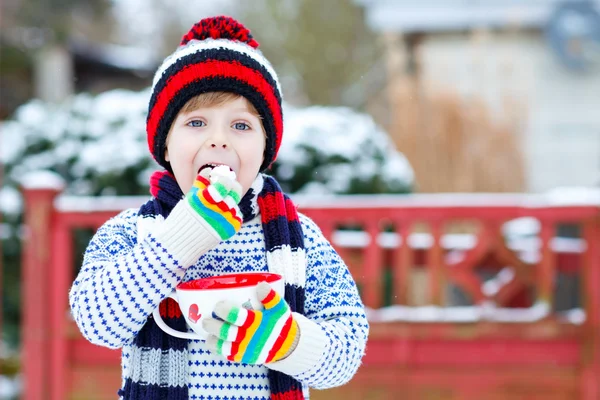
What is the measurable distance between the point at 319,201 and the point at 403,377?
2.92 feet

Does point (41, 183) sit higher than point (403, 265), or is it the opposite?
point (41, 183)

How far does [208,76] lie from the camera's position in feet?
5.15

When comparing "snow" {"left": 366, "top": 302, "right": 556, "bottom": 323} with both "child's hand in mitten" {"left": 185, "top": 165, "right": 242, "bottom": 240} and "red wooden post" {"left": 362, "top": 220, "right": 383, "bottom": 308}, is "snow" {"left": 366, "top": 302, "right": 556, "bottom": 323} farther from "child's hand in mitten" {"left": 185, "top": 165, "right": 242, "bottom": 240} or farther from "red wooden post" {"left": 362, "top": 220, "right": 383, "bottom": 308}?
"child's hand in mitten" {"left": 185, "top": 165, "right": 242, "bottom": 240}

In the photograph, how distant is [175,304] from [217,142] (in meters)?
0.30

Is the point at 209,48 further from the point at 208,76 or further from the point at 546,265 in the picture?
the point at 546,265

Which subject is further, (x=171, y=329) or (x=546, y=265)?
(x=546, y=265)

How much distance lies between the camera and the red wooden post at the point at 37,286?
3.99 meters

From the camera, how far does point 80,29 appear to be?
21469 millimetres

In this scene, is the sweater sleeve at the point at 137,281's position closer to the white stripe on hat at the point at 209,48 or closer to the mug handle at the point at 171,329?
the mug handle at the point at 171,329

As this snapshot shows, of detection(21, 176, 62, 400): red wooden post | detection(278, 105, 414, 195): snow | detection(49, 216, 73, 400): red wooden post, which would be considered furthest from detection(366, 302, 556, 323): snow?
detection(21, 176, 62, 400): red wooden post

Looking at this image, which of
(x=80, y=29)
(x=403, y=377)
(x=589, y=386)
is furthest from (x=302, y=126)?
(x=80, y=29)

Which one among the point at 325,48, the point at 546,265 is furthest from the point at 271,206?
the point at 325,48

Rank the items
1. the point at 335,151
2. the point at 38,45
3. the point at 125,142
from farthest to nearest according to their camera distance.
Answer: the point at 38,45 → the point at 335,151 → the point at 125,142

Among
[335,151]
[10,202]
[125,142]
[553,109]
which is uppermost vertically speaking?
[553,109]
